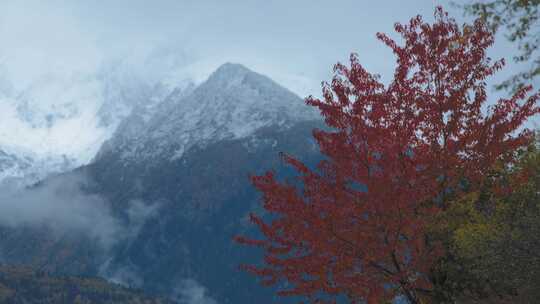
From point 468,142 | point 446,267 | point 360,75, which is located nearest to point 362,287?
→ point 446,267

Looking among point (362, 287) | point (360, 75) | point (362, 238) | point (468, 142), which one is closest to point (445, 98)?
point (468, 142)

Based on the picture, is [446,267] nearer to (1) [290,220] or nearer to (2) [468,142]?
(2) [468,142]

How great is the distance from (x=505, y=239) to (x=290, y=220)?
683 centimetres

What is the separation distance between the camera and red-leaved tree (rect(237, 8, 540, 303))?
19.0m

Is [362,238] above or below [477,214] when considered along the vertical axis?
below

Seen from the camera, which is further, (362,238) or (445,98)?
(445,98)

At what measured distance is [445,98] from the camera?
20.6 metres

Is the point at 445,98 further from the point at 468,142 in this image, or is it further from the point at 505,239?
the point at 505,239

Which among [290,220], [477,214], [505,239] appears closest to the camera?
[505,239]

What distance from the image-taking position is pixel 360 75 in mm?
20906

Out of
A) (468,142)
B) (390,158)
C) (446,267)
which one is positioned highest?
(468,142)

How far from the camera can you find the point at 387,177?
1866cm

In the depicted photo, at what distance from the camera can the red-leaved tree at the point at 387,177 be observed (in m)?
19.0

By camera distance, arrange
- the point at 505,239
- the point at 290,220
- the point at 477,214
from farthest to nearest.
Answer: the point at 477,214, the point at 290,220, the point at 505,239
